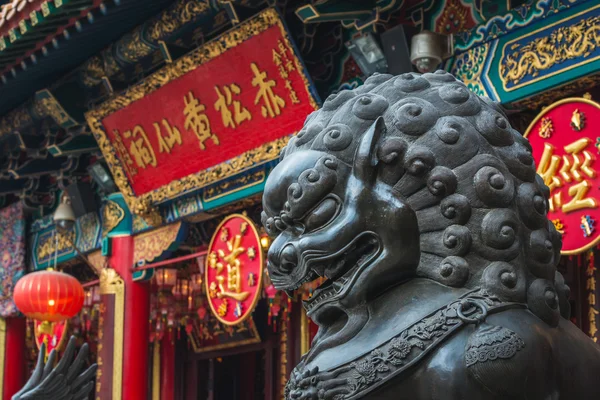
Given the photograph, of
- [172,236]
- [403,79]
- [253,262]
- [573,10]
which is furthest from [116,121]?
[403,79]

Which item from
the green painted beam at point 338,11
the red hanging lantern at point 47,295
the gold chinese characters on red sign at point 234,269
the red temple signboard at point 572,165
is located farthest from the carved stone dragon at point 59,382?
the red hanging lantern at point 47,295

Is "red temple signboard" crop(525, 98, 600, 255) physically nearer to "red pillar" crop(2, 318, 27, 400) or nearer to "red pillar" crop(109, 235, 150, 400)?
"red pillar" crop(109, 235, 150, 400)

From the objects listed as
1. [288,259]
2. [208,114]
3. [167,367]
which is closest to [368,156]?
[288,259]

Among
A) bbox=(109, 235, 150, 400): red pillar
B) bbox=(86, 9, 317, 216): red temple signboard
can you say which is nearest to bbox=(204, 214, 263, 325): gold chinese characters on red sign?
bbox=(86, 9, 317, 216): red temple signboard

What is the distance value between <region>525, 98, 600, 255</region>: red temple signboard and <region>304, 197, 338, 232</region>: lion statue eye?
122 inches

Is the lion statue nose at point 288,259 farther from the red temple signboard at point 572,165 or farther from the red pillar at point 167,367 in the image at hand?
the red pillar at point 167,367

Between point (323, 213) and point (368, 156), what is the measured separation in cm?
13

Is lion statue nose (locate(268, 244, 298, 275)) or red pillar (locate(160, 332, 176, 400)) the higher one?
lion statue nose (locate(268, 244, 298, 275))

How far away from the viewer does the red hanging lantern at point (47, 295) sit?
820 cm

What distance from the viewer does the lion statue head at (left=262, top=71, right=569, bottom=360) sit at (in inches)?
68.9

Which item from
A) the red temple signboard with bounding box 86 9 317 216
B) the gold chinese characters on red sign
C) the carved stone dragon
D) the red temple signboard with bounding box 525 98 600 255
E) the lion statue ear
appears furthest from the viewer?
the gold chinese characters on red sign

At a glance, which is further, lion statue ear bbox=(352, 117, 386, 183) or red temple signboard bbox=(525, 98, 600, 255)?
red temple signboard bbox=(525, 98, 600, 255)

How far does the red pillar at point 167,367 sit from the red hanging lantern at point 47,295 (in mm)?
2324

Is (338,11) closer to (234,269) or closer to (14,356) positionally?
(234,269)
